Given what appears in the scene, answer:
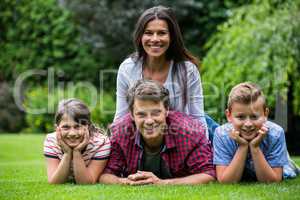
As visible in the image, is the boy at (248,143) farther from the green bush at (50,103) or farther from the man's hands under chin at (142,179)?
the green bush at (50,103)

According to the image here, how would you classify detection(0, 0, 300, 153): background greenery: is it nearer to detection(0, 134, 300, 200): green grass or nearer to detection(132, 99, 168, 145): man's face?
detection(132, 99, 168, 145): man's face

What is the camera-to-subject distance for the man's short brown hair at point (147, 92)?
4.37m

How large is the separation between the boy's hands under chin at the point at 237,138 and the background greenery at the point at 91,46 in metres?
5.17

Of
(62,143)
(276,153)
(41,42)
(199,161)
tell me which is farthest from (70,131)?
(41,42)

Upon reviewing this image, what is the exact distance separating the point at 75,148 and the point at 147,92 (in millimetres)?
720

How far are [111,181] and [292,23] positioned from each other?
5.48 meters

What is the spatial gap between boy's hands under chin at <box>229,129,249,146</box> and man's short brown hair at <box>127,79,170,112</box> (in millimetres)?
596

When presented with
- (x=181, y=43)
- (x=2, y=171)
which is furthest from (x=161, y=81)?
(x=2, y=171)

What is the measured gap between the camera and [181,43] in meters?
5.16

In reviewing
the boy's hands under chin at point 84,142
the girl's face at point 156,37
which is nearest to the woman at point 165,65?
the girl's face at point 156,37

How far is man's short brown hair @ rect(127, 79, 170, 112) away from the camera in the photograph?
4367 mm

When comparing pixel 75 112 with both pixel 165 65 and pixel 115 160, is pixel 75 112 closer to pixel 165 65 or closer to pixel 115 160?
pixel 115 160

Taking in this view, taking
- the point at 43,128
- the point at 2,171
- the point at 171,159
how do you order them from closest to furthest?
the point at 171,159 → the point at 2,171 → the point at 43,128

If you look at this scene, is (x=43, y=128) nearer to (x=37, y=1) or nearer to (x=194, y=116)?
(x=37, y=1)
